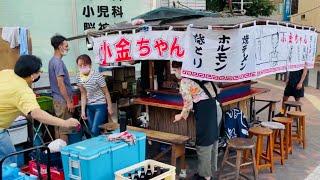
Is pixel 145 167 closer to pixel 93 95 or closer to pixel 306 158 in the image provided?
pixel 93 95

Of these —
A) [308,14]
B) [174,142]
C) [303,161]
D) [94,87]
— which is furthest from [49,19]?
[308,14]

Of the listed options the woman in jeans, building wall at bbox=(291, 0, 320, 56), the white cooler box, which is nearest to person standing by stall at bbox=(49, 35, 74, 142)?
the woman in jeans

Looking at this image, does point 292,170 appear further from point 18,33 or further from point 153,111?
point 18,33

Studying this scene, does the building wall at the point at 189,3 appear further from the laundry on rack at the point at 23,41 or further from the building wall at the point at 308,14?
the building wall at the point at 308,14

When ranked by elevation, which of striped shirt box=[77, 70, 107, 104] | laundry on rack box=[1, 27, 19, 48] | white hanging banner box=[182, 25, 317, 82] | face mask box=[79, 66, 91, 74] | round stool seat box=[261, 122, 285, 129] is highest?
laundry on rack box=[1, 27, 19, 48]

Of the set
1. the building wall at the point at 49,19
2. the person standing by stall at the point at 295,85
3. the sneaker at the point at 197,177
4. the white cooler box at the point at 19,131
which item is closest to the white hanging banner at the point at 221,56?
the sneaker at the point at 197,177

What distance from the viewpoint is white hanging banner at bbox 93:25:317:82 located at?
568 cm

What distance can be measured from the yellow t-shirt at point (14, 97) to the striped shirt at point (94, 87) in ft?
7.88

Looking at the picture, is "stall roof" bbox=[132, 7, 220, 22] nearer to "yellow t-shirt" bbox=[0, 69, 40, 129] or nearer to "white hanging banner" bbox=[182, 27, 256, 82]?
"white hanging banner" bbox=[182, 27, 256, 82]

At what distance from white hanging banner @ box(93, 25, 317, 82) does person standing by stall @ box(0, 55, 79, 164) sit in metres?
2.33

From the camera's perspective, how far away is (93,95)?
6855mm

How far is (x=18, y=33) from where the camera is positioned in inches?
280

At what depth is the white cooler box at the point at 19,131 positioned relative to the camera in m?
6.48

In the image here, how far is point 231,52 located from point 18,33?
4.13 meters
